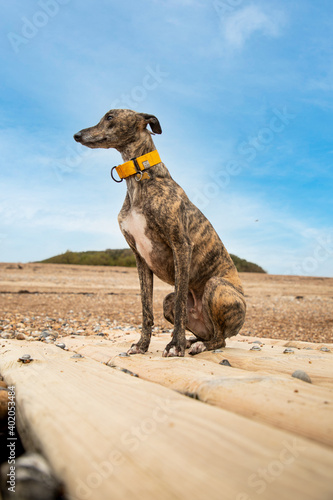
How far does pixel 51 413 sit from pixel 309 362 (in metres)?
2.31

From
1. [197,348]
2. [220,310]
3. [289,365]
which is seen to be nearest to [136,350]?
[197,348]

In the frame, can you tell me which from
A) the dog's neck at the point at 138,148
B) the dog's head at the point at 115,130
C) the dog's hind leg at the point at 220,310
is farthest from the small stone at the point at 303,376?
the dog's head at the point at 115,130

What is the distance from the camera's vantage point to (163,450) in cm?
133

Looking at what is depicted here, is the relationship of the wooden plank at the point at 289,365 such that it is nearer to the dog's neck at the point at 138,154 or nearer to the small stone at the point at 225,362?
the small stone at the point at 225,362

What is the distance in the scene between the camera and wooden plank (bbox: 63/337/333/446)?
1519 mm

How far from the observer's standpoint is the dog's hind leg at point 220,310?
12.2 ft

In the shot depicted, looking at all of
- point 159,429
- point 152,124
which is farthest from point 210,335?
point 159,429

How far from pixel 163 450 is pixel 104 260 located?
82.9 feet

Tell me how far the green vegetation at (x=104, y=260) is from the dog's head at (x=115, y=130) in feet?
70.5

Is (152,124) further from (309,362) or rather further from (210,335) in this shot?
(309,362)

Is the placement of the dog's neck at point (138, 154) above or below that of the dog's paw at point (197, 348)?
above

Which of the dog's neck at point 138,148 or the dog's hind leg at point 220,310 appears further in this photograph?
the dog's neck at point 138,148

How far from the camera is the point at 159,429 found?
1.48 meters

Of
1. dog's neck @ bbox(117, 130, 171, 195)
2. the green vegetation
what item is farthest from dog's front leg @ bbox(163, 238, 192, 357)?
the green vegetation
